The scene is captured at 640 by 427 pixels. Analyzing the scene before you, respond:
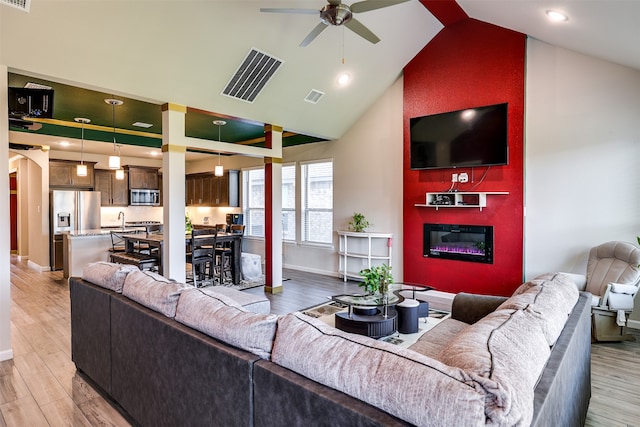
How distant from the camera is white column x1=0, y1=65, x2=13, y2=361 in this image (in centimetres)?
321

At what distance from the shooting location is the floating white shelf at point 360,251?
6188mm

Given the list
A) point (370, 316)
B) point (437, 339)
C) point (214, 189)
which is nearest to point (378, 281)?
point (370, 316)

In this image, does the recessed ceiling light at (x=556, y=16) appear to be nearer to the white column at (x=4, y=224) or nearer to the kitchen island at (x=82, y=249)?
the white column at (x=4, y=224)

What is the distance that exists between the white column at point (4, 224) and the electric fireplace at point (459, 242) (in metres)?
5.25

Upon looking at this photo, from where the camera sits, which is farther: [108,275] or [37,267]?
[37,267]

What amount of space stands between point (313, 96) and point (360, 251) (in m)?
2.92

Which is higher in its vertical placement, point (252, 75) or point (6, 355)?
point (252, 75)

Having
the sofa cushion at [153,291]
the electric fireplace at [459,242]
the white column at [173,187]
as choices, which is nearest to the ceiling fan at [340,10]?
the white column at [173,187]

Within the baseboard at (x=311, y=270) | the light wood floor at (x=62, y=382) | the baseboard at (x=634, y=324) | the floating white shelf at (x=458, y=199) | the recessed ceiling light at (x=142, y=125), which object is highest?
the recessed ceiling light at (x=142, y=125)

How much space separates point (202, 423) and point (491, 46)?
5580mm

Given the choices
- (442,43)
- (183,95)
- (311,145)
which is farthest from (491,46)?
(183,95)

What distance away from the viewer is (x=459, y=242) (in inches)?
211

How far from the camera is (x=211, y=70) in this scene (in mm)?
4238

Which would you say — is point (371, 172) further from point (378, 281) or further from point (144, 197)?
point (144, 197)
